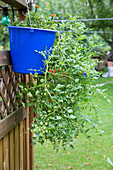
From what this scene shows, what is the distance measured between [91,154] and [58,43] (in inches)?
88.6

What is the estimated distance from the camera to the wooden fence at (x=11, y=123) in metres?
1.45

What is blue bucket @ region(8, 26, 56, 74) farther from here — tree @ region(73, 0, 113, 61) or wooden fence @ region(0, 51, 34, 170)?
tree @ region(73, 0, 113, 61)

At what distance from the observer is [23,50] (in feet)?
4.61

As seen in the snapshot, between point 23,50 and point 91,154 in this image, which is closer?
point 23,50

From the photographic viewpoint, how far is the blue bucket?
137cm

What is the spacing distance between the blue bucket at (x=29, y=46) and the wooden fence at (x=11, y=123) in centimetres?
9

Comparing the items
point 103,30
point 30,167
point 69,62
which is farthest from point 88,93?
point 103,30

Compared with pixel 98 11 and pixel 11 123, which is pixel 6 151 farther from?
pixel 98 11

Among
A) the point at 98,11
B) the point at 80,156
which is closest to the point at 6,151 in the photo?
the point at 80,156

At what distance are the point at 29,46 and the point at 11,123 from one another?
0.52 meters

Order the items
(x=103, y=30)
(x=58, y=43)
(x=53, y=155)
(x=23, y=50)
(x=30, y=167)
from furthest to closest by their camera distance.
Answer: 1. (x=103, y=30)
2. (x=53, y=155)
3. (x=30, y=167)
4. (x=58, y=43)
5. (x=23, y=50)

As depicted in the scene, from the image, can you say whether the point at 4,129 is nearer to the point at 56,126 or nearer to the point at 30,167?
the point at 56,126

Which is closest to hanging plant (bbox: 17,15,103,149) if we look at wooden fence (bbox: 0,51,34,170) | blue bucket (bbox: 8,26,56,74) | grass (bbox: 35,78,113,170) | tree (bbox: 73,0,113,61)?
blue bucket (bbox: 8,26,56,74)

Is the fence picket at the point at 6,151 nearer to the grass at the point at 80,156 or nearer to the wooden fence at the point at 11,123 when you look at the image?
the wooden fence at the point at 11,123
